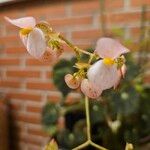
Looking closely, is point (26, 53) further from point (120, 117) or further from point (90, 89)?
point (90, 89)

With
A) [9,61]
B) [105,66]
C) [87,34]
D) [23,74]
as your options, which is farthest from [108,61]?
[9,61]

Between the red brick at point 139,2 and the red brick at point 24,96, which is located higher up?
the red brick at point 139,2

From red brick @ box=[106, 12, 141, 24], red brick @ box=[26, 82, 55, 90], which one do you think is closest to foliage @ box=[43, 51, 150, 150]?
red brick @ box=[106, 12, 141, 24]

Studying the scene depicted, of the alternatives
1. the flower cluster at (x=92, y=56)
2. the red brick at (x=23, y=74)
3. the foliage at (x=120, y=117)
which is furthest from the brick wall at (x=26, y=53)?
the flower cluster at (x=92, y=56)

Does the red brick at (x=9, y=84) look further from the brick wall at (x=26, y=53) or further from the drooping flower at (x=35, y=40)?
the drooping flower at (x=35, y=40)

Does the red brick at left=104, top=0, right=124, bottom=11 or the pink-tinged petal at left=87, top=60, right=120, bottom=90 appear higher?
the red brick at left=104, top=0, right=124, bottom=11

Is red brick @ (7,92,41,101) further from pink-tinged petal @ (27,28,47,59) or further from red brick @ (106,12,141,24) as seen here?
pink-tinged petal @ (27,28,47,59)

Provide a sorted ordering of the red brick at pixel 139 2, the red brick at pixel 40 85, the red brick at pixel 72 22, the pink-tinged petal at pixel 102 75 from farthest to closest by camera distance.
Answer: the red brick at pixel 40 85, the red brick at pixel 72 22, the red brick at pixel 139 2, the pink-tinged petal at pixel 102 75
